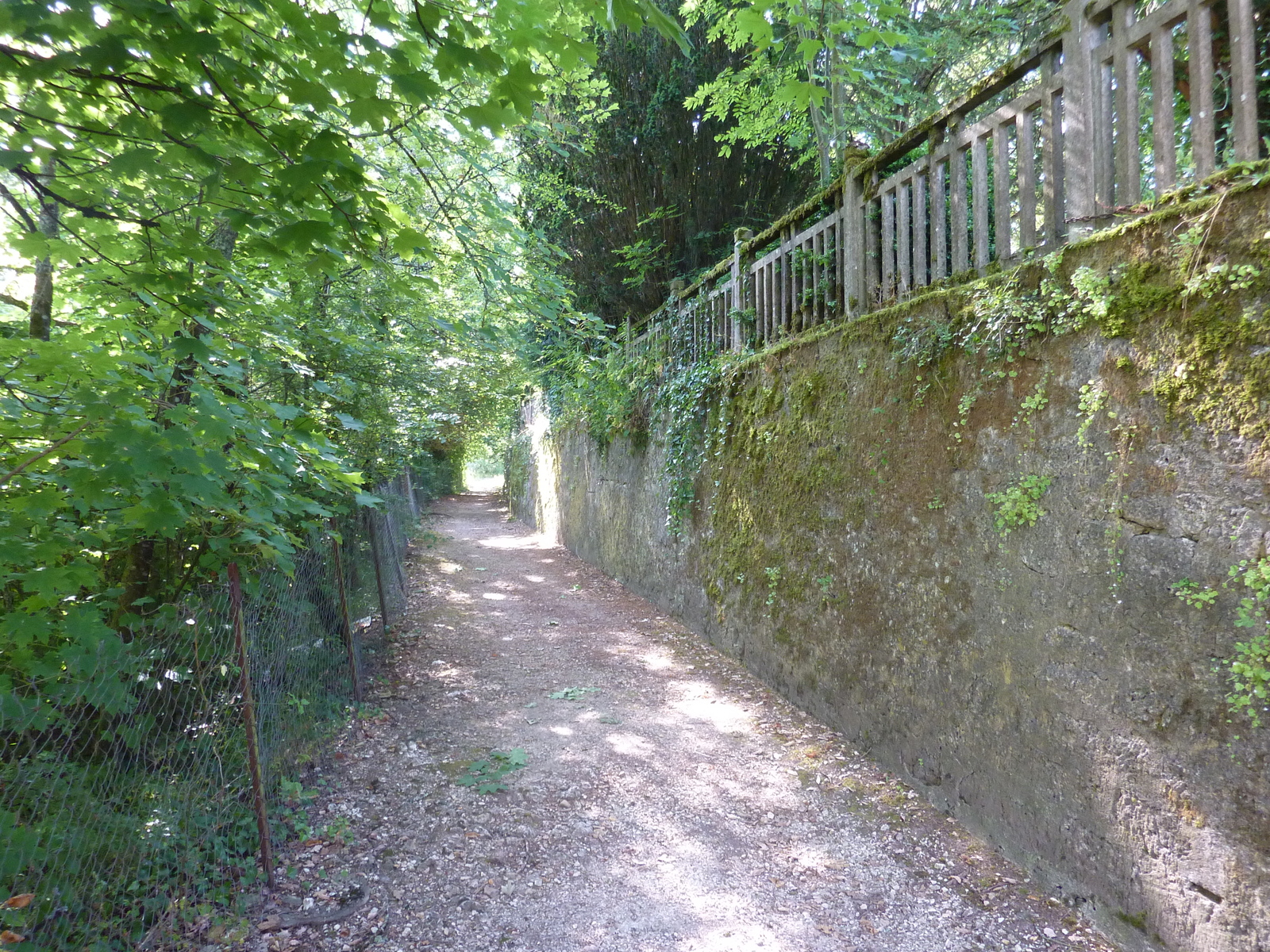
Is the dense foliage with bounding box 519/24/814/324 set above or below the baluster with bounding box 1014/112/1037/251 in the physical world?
above

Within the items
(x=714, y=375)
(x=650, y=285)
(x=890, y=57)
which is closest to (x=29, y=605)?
(x=714, y=375)

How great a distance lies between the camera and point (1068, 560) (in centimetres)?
285

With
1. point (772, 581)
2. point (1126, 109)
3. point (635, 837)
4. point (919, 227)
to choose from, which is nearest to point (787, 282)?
point (919, 227)

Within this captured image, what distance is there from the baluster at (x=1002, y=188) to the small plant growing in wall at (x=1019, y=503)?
1122 millimetres

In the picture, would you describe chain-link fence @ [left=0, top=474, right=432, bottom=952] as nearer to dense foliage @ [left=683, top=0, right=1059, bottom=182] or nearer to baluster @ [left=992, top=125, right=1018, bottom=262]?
baluster @ [left=992, top=125, right=1018, bottom=262]

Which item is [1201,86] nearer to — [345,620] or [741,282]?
[741,282]

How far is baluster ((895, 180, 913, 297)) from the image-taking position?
4.12m

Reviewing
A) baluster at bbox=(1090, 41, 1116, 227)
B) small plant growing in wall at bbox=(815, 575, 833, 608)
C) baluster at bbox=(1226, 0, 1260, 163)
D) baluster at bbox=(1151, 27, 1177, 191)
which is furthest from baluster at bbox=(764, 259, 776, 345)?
baluster at bbox=(1226, 0, 1260, 163)

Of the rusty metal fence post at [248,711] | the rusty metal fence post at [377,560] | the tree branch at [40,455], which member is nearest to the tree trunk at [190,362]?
the tree branch at [40,455]

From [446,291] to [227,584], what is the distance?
667 centimetres

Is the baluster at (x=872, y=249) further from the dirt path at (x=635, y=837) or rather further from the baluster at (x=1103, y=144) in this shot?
the dirt path at (x=635, y=837)

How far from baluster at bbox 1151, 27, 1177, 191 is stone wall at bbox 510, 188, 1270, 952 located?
0.24m

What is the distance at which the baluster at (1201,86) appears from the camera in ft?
7.88

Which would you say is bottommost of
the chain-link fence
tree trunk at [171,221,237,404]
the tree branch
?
the chain-link fence
